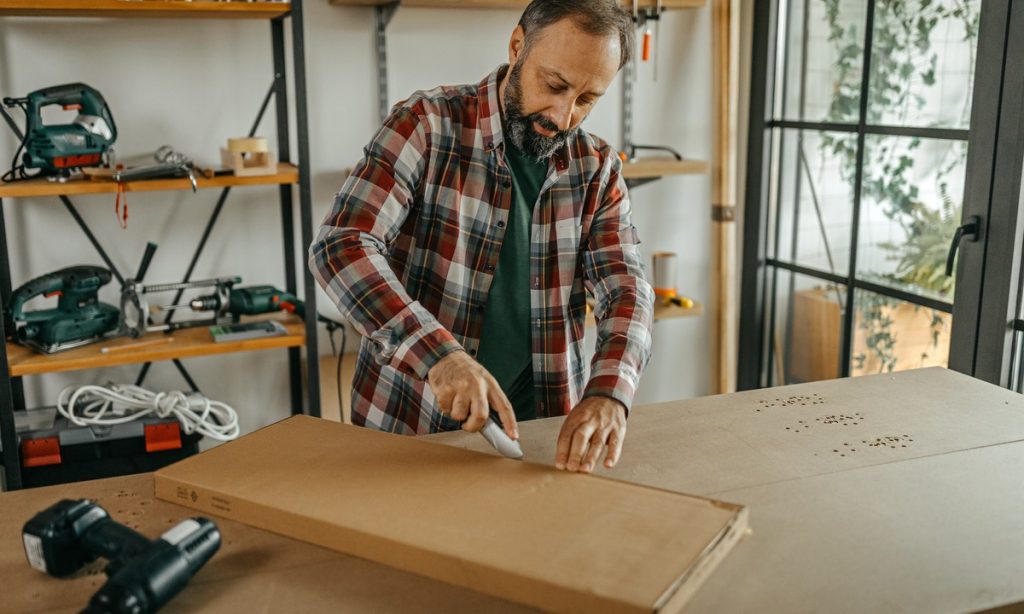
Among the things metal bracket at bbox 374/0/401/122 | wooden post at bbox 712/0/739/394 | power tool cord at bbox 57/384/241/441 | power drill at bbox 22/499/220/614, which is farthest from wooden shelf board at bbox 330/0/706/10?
power drill at bbox 22/499/220/614

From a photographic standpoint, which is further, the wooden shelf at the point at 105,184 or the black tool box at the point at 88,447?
the black tool box at the point at 88,447

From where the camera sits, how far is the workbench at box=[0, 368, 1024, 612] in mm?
992

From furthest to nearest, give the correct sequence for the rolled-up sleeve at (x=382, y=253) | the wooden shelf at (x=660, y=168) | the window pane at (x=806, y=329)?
the window pane at (x=806, y=329)
the wooden shelf at (x=660, y=168)
the rolled-up sleeve at (x=382, y=253)

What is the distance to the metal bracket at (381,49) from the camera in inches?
105

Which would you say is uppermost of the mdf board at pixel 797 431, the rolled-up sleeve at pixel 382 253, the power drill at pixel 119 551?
the rolled-up sleeve at pixel 382 253

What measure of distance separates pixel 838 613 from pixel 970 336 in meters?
1.61

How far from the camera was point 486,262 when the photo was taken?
164cm

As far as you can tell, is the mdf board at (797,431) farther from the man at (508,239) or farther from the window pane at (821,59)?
the window pane at (821,59)

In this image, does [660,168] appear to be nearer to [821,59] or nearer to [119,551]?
[821,59]

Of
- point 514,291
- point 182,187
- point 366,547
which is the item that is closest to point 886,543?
point 366,547

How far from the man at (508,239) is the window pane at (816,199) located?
1.35m

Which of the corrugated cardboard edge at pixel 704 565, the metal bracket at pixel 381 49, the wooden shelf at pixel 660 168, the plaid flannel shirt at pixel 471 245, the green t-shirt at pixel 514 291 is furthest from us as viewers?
the wooden shelf at pixel 660 168

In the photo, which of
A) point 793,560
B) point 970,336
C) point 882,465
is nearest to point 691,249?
point 970,336

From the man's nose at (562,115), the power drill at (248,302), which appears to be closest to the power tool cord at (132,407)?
the power drill at (248,302)
